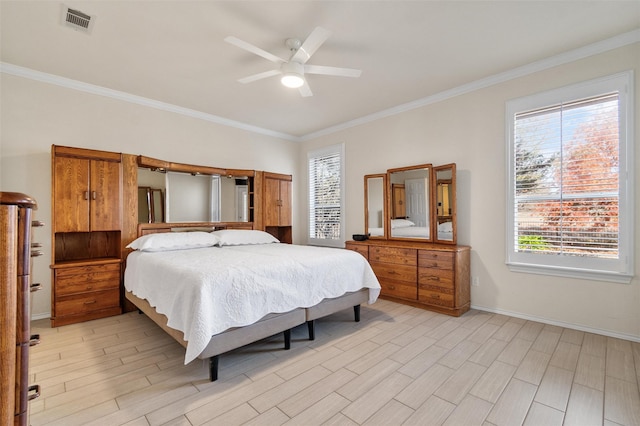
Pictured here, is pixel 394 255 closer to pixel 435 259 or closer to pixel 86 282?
pixel 435 259

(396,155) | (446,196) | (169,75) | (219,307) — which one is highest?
(169,75)

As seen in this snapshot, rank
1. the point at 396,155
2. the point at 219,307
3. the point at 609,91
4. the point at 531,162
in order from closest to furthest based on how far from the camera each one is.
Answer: the point at 219,307 < the point at 609,91 < the point at 531,162 < the point at 396,155

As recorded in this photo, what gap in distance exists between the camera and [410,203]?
4.19 m

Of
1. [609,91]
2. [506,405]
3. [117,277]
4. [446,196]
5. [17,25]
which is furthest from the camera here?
[446,196]

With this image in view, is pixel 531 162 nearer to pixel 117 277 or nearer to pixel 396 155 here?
pixel 396 155

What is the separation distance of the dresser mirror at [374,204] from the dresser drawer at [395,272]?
60cm

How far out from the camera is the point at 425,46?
2.83 metres

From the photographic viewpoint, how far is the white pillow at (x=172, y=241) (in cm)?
343

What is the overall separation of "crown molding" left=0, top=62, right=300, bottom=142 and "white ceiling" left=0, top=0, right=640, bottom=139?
10 cm

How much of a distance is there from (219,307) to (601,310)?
11.7 feet

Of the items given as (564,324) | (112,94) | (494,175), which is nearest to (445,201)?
(494,175)

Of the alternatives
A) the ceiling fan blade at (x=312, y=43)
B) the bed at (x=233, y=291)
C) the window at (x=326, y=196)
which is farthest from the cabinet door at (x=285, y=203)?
the ceiling fan blade at (x=312, y=43)

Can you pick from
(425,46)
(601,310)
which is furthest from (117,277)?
(601,310)

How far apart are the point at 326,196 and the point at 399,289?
91.4 inches
